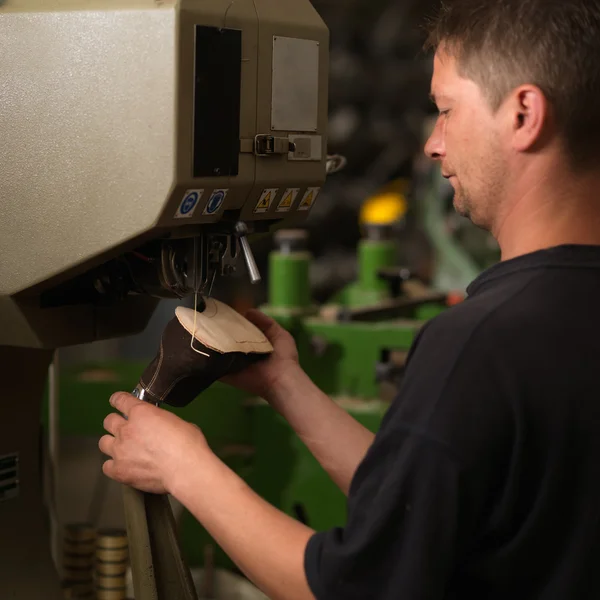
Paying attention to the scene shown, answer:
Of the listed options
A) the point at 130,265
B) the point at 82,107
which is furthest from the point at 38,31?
the point at 130,265

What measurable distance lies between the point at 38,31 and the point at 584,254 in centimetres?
72

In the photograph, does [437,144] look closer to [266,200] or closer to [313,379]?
[266,200]

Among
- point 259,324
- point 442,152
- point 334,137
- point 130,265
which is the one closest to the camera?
point 442,152

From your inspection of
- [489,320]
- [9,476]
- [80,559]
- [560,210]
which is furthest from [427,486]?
[80,559]

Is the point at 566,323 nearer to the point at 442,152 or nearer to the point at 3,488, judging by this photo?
the point at 442,152

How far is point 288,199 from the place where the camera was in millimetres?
1356

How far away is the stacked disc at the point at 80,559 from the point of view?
74.1 inches

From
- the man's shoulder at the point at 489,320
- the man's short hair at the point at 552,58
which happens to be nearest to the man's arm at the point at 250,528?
the man's shoulder at the point at 489,320

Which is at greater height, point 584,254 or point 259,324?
point 584,254

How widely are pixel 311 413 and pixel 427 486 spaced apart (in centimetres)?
52

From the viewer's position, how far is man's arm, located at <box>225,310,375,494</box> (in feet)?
4.64

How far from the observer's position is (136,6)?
115 centimetres

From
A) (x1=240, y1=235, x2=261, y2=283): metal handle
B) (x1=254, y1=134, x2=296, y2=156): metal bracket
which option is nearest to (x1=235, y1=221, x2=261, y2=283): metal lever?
(x1=240, y1=235, x2=261, y2=283): metal handle

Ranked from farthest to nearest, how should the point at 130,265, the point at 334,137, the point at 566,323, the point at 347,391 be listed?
the point at 334,137
the point at 347,391
the point at 130,265
the point at 566,323
